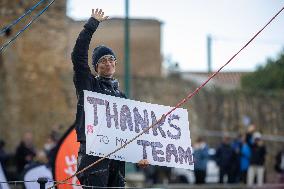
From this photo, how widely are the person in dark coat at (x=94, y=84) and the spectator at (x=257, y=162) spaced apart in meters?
17.0

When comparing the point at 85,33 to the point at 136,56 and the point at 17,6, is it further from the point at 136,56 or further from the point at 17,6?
the point at 136,56

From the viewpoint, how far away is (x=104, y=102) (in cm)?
966

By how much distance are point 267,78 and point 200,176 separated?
32589mm

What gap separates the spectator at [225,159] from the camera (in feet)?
89.5

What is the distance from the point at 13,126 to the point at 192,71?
4221 cm

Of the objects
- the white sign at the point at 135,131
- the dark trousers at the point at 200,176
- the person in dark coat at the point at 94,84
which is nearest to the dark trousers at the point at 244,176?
the dark trousers at the point at 200,176

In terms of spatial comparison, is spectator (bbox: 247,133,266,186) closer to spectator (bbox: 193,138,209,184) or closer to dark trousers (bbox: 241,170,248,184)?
dark trousers (bbox: 241,170,248,184)

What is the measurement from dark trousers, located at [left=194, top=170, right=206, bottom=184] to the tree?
92.5 ft

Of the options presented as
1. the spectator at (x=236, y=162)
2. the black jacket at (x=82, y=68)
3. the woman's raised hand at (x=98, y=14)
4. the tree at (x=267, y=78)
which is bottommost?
the spectator at (x=236, y=162)

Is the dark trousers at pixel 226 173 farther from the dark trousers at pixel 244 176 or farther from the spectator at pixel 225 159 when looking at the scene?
the dark trousers at pixel 244 176

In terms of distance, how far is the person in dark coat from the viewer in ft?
31.7

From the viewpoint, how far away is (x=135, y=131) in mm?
9898

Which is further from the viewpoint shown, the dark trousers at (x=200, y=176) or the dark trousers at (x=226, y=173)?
the dark trousers at (x=226, y=173)

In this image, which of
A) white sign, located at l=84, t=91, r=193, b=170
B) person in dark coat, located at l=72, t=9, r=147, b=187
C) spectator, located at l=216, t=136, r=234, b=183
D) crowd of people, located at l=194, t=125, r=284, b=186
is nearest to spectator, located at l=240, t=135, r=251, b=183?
crowd of people, located at l=194, t=125, r=284, b=186
